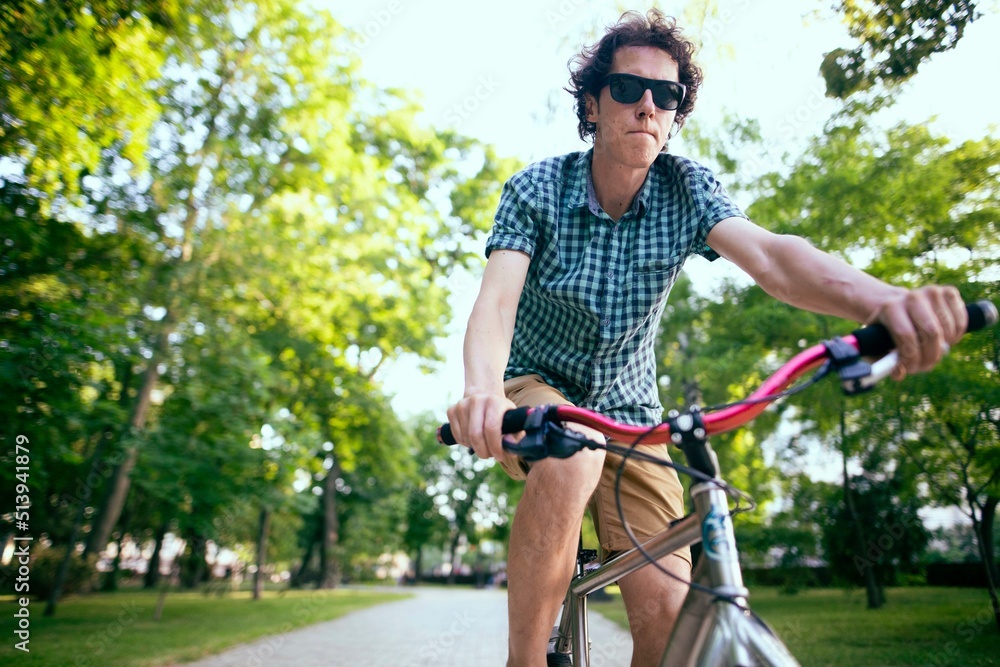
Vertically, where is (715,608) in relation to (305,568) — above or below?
below

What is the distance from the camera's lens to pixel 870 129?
7723mm

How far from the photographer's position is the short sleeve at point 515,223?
2094 millimetres

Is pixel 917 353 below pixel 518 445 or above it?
above

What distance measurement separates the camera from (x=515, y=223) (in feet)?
7.02

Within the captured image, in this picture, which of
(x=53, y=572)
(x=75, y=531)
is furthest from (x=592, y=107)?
(x=53, y=572)

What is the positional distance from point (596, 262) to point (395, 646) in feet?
32.1

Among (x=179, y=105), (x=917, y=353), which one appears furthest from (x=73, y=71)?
(x=917, y=353)

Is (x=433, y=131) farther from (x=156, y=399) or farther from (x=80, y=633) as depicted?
(x=80, y=633)

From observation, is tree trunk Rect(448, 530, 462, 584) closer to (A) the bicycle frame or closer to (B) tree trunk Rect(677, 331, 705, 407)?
(B) tree trunk Rect(677, 331, 705, 407)

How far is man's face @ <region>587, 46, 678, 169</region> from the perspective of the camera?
213 cm

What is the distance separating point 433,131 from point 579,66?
15402 millimetres

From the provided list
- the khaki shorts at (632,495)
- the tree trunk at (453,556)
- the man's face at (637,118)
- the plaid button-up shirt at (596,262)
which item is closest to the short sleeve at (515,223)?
the plaid button-up shirt at (596,262)

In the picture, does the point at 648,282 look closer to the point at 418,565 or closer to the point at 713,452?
the point at 713,452

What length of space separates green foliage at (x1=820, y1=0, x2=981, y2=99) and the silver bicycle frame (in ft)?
13.9
